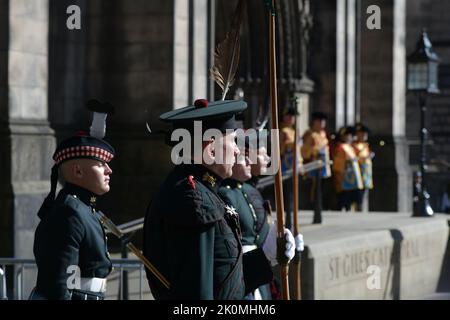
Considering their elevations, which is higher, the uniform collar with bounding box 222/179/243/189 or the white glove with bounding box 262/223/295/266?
the uniform collar with bounding box 222/179/243/189

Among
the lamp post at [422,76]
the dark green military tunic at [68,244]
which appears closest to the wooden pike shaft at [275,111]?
the dark green military tunic at [68,244]

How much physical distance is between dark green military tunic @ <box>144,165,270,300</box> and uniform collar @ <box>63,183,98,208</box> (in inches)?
13.7

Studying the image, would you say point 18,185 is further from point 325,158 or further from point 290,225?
point 325,158

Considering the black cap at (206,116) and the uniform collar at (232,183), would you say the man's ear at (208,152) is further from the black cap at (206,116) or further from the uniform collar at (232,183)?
the uniform collar at (232,183)

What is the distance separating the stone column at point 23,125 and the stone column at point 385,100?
1462 centimetres

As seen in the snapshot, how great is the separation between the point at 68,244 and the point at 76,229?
4.1 inches

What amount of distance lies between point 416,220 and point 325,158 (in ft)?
12.4

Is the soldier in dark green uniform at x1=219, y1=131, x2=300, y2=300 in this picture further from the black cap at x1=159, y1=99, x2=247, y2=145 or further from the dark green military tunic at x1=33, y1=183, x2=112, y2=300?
the dark green military tunic at x1=33, y1=183, x2=112, y2=300

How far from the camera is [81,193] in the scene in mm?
6512

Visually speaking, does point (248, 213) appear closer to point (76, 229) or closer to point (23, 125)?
point (76, 229)

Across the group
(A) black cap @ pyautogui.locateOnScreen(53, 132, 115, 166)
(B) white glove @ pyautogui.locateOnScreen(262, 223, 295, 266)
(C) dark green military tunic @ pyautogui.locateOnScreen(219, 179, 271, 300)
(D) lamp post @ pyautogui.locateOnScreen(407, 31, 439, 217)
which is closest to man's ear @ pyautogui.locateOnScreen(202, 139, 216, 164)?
(A) black cap @ pyautogui.locateOnScreen(53, 132, 115, 166)

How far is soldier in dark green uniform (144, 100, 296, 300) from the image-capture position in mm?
6094

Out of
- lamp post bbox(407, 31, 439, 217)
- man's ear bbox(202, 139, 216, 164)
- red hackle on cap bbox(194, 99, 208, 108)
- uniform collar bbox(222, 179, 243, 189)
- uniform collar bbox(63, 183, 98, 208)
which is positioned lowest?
uniform collar bbox(222, 179, 243, 189)

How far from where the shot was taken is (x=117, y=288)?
1153cm
